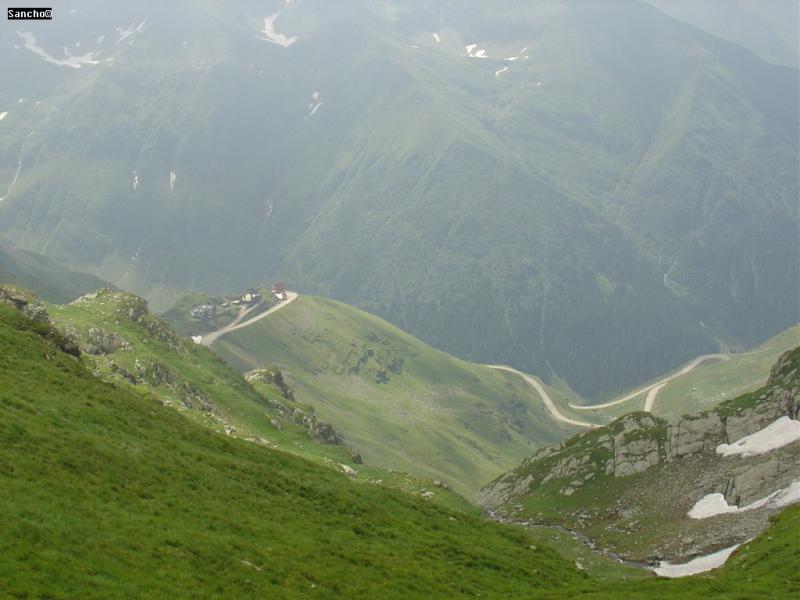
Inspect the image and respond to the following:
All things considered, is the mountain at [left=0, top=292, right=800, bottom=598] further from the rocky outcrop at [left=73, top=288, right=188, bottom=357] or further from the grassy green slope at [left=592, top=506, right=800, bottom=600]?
the rocky outcrop at [left=73, top=288, right=188, bottom=357]

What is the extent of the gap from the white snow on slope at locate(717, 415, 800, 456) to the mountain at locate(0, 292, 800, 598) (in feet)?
76.7

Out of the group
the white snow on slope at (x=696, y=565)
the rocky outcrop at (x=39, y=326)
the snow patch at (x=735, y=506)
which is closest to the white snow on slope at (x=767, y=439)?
the snow patch at (x=735, y=506)

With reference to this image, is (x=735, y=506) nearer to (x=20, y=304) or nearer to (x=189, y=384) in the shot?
(x=189, y=384)

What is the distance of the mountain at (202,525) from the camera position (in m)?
34.7

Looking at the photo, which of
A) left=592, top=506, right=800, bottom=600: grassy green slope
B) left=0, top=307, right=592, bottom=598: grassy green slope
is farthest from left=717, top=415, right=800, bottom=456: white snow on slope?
left=0, top=307, right=592, bottom=598: grassy green slope

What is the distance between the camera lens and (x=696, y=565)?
6494 centimetres

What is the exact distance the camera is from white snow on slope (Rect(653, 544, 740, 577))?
63656mm

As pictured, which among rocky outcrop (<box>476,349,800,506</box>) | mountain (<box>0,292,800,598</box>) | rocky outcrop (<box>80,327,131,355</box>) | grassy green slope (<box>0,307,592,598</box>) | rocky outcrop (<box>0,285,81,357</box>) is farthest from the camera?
rocky outcrop (<box>80,327,131,355</box>)

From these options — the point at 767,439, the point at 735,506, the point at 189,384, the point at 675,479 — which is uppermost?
the point at 767,439

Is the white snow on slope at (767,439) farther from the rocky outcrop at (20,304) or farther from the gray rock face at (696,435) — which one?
the rocky outcrop at (20,304)

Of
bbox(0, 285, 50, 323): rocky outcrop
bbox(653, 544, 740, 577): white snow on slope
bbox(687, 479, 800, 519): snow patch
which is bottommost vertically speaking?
bbox(653, 544, 740, 577): white snow on slope

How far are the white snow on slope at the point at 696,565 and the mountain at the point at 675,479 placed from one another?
1.14 metres

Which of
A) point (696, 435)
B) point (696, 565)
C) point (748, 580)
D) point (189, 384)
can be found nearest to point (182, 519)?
point (748, 580)

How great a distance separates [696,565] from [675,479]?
21.2 m
